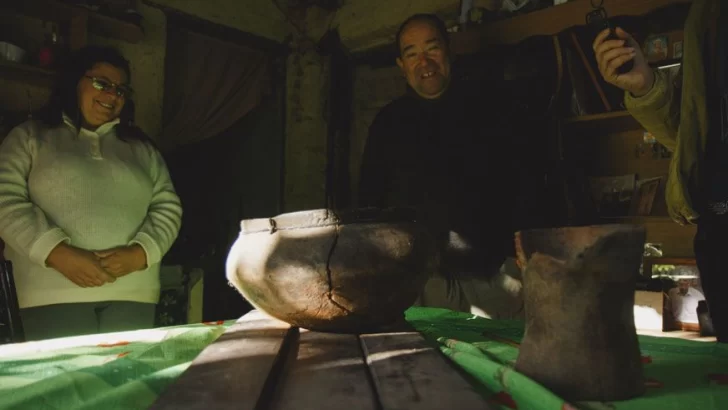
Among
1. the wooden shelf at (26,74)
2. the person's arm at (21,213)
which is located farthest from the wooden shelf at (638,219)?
the wooden shelf at (26,74)

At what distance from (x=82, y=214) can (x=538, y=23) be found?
8.64 ft

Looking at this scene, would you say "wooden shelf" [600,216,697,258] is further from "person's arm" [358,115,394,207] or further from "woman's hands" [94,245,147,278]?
"woman's hands" [94,245,147,278]

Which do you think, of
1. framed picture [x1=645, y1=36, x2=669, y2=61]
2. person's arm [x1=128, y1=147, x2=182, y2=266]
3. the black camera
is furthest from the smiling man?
framed picture [x1=645, y1=36, x2=669, y2=61]

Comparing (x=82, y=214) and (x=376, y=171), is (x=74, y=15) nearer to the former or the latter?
(x=82, y=214)

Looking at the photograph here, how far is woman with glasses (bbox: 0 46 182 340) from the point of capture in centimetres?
199

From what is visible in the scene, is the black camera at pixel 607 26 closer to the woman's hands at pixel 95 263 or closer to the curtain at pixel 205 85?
the woman's hands at pixel 95 263

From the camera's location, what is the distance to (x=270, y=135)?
5047 millimetres

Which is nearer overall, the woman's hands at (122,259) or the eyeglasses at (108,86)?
the woman's hands at (122,259)

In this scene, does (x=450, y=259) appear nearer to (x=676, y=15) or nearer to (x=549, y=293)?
(x=549, y=293)

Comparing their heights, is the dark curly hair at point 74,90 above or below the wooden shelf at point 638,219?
above

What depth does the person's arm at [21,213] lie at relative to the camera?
1936mm

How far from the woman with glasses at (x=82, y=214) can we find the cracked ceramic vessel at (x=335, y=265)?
4.67 ft

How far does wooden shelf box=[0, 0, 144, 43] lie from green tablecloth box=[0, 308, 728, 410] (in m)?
2.96

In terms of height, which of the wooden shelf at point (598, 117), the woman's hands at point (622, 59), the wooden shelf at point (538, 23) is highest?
the wooden shelf at point (538, 23)
